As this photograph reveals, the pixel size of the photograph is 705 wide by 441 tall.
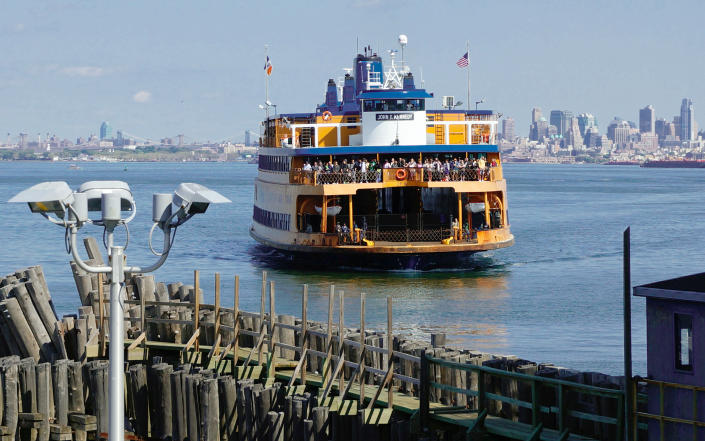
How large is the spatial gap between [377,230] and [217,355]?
22150mm

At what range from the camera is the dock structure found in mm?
15203

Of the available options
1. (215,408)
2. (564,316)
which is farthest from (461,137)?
(215,408)

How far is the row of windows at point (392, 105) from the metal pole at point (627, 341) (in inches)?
1324

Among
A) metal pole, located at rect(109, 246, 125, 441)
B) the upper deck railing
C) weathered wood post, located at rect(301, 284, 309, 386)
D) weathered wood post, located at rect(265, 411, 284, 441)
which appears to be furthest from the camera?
the upper deck railing

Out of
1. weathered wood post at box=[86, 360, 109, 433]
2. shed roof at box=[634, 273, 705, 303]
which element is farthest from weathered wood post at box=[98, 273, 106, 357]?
shed roof at box=[634, 273, 705, 303]

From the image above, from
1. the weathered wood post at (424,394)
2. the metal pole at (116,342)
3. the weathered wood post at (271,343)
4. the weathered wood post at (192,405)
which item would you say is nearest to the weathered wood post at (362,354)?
the weathered wood post at (424,394)

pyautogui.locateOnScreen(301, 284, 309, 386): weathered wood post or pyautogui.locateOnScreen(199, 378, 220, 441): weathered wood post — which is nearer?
pyautogui.locateOnScreen(199, 378, 220, 441): weathered wood post

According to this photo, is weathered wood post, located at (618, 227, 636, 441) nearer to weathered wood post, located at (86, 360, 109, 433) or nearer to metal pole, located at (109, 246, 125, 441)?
metal pole, located at (109, 246, 125, 441)

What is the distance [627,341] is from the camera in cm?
1279

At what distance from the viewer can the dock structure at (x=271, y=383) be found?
49.9ft

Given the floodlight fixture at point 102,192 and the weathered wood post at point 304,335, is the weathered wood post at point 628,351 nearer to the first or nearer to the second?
the floodlight fixture at point 102,192

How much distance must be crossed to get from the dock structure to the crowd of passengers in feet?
65.0

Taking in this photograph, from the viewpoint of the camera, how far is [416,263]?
1686 inches

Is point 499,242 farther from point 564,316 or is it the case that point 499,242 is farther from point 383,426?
point 383,426
